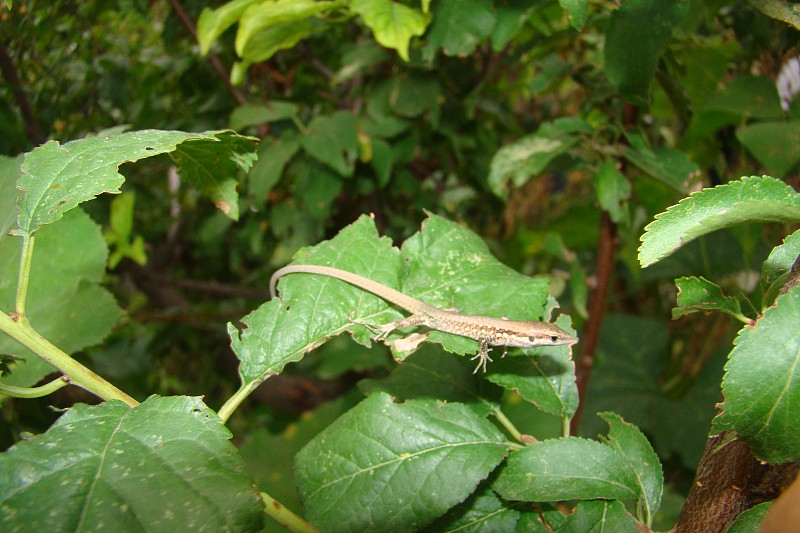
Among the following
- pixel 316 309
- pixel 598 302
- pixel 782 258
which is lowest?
pixel 598 302

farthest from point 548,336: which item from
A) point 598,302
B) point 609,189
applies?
point 598,302

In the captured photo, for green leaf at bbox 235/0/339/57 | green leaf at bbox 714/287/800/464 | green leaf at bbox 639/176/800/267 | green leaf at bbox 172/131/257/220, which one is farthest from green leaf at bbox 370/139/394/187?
green leaf at bbox 714/287/800/464

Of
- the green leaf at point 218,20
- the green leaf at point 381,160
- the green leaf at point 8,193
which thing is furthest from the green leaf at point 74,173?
the green leaf at point 381,160

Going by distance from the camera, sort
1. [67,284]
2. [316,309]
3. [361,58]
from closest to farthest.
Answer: [316,309]
[67,284]
[361,58]

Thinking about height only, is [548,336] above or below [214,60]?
below

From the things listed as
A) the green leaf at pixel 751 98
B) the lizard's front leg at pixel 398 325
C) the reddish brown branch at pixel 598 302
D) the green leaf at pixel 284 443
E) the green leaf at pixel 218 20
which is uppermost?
the green leaf at pixel 218 20

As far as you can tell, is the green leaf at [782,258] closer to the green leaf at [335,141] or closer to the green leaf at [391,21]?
the green leaf at [391,21]

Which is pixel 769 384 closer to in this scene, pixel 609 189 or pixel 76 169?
pixel 609 189
